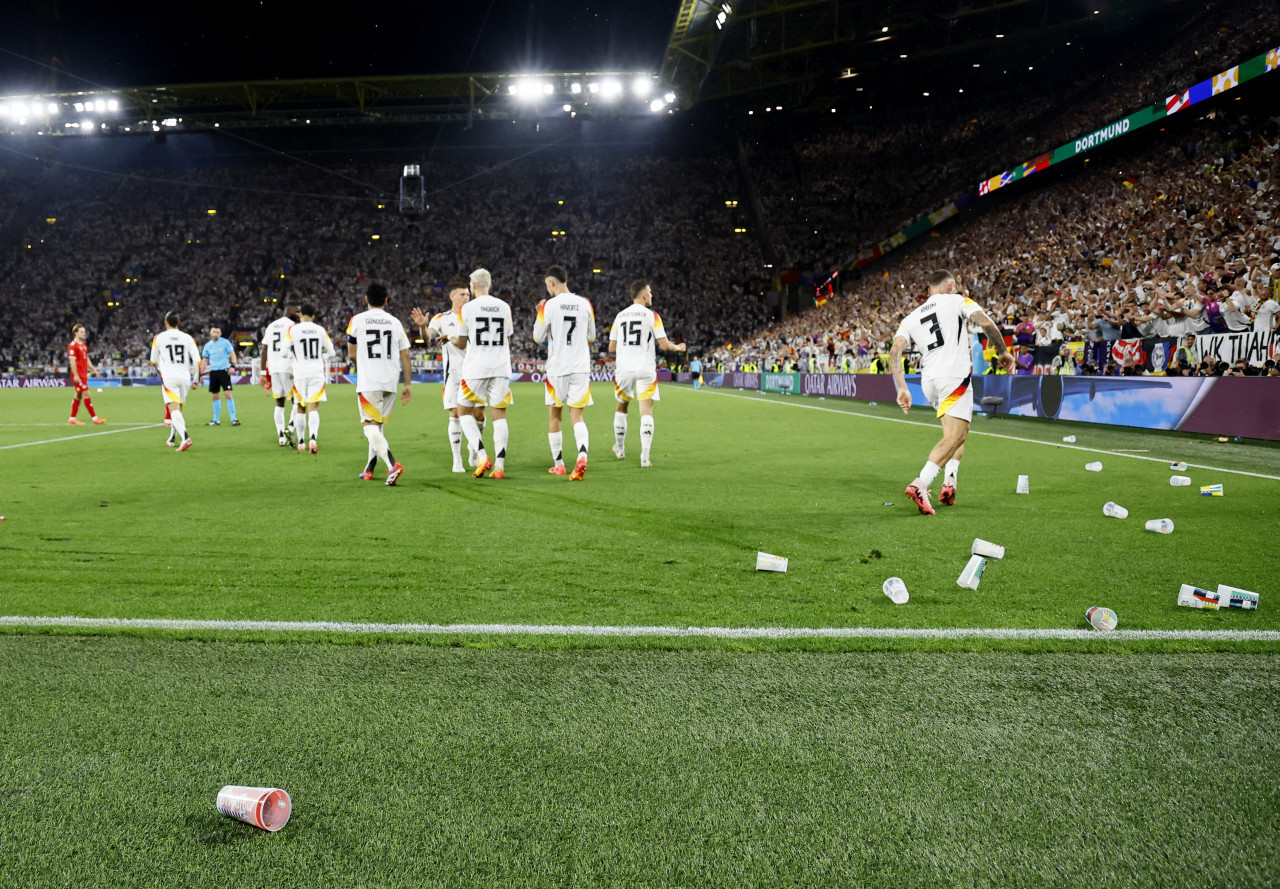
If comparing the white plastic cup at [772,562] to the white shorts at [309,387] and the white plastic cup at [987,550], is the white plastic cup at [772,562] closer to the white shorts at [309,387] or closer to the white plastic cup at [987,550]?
the white plastic cup at [987,550]

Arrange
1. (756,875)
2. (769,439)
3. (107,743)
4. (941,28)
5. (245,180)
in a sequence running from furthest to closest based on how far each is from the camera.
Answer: (245,180) → (941,28) → (769,439) → (107,743) → (756,875)

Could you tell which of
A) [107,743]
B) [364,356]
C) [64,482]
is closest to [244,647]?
[107,743]

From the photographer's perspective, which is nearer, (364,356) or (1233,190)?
(364,356)

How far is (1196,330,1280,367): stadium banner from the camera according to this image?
1262cm

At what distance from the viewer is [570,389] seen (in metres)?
8.64

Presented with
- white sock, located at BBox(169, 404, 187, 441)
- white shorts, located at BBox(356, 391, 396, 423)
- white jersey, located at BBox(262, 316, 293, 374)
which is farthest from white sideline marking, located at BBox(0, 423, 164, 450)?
white shorts, located at BBox(356, 391, 396, 423)

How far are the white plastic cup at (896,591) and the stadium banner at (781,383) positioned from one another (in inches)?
1058

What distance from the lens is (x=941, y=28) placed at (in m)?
35.7

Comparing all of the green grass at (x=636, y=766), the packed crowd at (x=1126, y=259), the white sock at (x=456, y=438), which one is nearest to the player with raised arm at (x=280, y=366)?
the white sock at (x=456, y=438)

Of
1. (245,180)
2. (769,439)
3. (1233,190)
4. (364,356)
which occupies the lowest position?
(769,439)

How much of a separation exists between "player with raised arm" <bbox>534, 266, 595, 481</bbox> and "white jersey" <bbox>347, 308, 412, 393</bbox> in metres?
1.51

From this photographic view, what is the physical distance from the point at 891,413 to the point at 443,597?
1669 cm

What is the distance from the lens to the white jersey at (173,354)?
432 inches

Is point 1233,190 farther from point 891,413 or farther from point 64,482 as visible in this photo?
point 64,482
